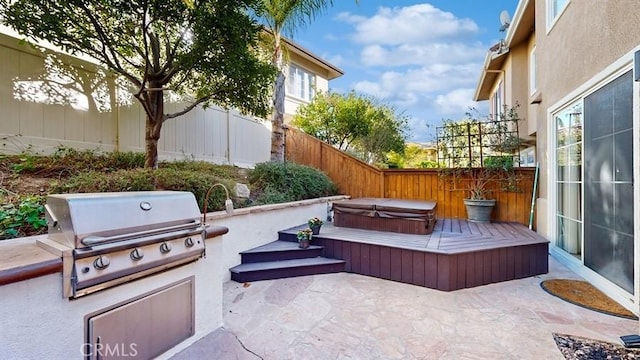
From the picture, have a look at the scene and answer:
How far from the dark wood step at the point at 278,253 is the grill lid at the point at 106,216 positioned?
260cm

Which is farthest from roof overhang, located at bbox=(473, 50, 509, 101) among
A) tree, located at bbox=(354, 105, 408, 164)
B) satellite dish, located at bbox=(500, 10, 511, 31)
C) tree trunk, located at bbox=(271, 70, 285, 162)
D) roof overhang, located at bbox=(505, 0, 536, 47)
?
tree trunk, located at bbox=(271, 70, 285, 162)

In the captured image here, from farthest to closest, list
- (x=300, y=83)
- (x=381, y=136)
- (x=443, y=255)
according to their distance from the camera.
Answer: (x=300, y=83), (x=381, y=136), (x=443, y=255)

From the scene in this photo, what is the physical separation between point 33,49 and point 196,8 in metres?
2.34

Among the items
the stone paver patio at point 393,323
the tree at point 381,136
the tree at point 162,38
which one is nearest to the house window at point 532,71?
the tree at point 381,136

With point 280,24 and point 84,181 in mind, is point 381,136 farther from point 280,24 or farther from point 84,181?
point 84,181

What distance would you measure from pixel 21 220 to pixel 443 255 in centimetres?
452

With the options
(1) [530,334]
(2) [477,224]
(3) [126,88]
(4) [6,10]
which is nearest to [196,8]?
(4) [6,10]

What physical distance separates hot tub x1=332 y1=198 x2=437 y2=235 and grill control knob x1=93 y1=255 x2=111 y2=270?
452 cm

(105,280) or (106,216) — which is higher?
(106,216)

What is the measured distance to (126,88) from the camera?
204 inches

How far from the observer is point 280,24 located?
6.95 metres

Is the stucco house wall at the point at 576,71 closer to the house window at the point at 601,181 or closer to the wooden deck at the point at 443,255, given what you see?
the house window at the point at 601,181

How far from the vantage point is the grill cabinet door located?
173 centimetres

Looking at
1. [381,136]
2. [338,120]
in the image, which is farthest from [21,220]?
[381,136]
